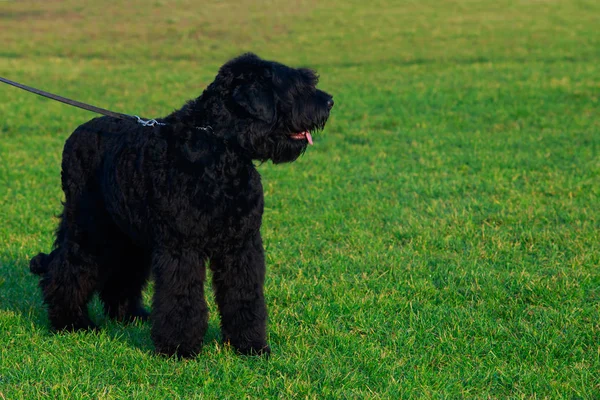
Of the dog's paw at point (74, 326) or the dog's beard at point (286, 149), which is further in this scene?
the dog's paw at point (74, 326)

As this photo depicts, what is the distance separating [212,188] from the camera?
5.05m

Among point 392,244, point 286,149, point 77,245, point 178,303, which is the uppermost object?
point 286,149

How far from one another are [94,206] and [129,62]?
74.8 feet

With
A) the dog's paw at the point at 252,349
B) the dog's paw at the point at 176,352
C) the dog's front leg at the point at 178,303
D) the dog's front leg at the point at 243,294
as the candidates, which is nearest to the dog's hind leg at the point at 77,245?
the dog's front leg at the point at 178,303

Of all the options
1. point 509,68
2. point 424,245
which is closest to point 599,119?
point 509,68

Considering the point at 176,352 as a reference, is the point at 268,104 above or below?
above

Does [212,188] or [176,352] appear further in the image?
[176,352]

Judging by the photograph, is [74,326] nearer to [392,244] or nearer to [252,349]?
[252,349]

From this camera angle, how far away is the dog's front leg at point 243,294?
525 centimetres

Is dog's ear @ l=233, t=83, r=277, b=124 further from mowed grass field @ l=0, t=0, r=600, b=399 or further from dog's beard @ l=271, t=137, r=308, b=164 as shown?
mowed grass field @ l=0, t=0, r=600, b=399

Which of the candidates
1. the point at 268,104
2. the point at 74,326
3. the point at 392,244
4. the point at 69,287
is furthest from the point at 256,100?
the point at 392,244

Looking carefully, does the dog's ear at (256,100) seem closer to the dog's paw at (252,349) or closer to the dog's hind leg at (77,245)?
the dog's hind leg at (77,245)

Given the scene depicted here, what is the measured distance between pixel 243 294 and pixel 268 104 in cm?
136

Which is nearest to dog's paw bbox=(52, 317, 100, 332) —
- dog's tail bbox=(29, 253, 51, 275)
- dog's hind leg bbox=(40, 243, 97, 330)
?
dog's hind leg bbox=(40, 243, 97, 330)
